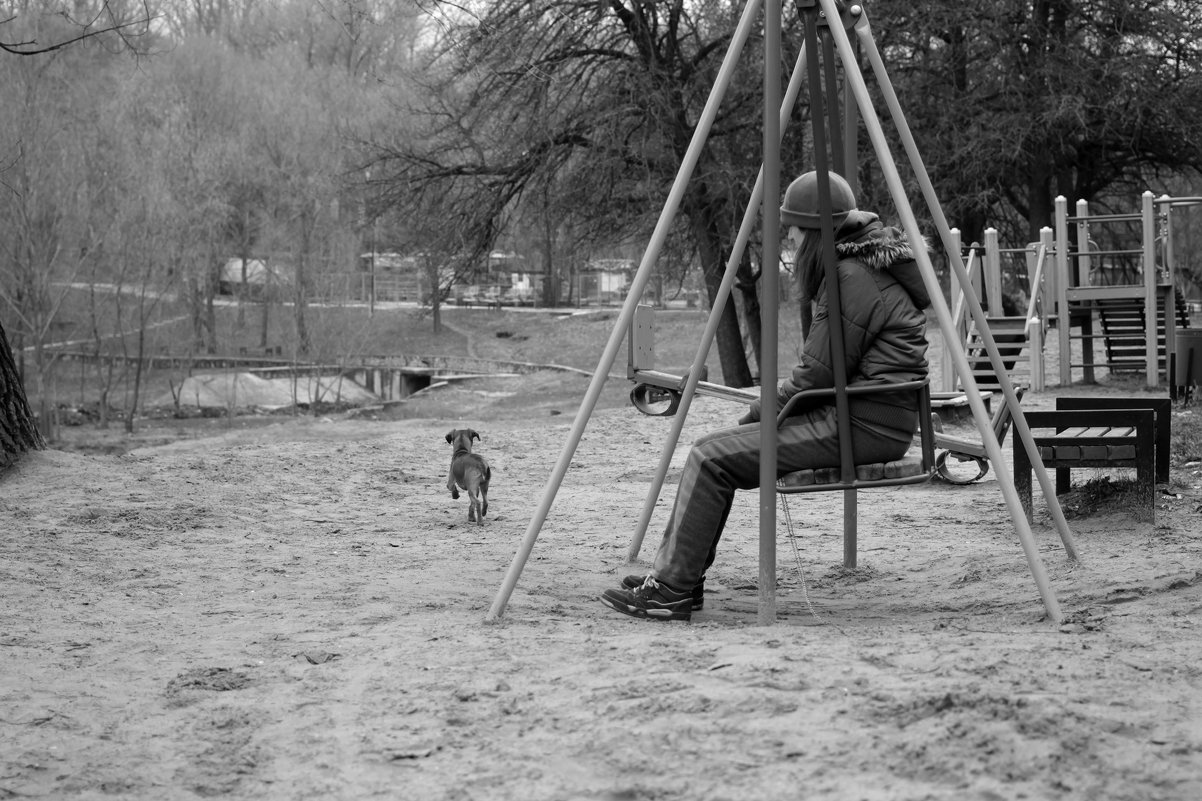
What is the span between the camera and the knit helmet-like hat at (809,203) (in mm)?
4648

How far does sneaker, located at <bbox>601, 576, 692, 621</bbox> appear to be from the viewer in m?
4.83

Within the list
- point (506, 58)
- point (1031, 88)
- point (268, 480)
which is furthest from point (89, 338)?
point (268, 480)

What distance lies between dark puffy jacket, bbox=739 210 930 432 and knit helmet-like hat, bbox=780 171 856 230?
55 millimetres

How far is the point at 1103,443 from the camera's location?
6.17 metres

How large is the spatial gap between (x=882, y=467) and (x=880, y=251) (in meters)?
0.80

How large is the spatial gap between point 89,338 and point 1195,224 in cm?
3118

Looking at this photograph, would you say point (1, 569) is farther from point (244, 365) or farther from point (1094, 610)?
point (244, 365)

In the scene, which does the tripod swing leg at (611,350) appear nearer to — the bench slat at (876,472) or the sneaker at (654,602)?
the sneaker at (654,602)

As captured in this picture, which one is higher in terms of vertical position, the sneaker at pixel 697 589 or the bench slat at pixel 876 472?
the bench slat at pixel 876 472

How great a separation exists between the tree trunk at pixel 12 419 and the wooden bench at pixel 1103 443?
644 centimetres

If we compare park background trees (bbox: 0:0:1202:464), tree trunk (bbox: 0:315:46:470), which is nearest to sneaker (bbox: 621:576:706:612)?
tree trunk (bbox: 0:315:46:470)

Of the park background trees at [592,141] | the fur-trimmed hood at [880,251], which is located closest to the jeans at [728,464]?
the fur-trimmed hood at [880,251]

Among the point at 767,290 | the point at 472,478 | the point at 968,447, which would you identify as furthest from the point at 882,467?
the point at 472,478

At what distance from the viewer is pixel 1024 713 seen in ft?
10.2
